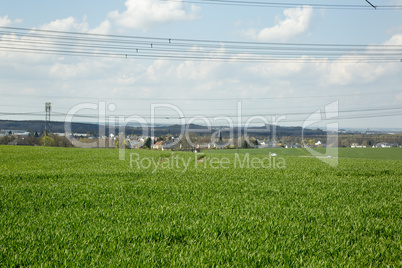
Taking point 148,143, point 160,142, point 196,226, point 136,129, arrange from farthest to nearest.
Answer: point 148,143, point 160,142, point 136,129, point 196,226

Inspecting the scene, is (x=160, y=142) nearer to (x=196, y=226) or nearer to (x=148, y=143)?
(x=148, y=143)

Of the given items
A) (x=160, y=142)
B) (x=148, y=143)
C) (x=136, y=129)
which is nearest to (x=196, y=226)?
(x=136, y=129)

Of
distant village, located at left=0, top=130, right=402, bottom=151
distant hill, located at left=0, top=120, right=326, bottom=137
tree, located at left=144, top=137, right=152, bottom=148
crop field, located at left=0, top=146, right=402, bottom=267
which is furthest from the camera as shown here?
tree, located at left=144, top=137, right=152, bottom=148

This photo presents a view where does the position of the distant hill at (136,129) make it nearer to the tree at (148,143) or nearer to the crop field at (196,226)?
the tree at (148,143)

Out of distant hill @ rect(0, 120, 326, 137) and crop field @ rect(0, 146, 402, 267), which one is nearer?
crop field @ rect(0, 146, 402, 267)

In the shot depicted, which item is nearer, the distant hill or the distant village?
the distant hill

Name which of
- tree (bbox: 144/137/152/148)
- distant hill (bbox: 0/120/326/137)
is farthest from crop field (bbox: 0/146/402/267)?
tree (bbox: 144/137/152/148)

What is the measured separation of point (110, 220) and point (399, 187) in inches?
554

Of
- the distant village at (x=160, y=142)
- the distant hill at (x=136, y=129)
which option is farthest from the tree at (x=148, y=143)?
the distant hill at (x=136, y=129)

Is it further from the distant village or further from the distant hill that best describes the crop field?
the distant village

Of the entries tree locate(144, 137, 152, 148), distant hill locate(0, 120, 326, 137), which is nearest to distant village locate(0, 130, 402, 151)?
tree locate(144, 137, 152, 148)

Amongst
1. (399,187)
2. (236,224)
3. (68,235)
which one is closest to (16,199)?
(68,235)

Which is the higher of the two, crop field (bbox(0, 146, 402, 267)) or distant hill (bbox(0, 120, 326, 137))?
distant hill (bbox(0, 120, 326, 137))

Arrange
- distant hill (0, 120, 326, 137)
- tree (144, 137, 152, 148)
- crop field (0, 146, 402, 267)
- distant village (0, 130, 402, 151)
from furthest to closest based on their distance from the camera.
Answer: tree (144, 137, 152, 148)
distant village (0, 130, 402, 151)
distant hill (0, 120, 326, 137)
crop field (0, 146, 402, 267)
